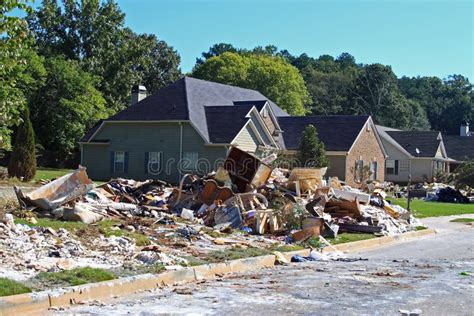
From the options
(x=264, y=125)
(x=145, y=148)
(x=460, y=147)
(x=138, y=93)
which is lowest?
(x=145, y=148)

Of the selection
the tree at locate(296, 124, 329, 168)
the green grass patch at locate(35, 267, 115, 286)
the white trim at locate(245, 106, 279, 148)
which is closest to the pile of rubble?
the green grass patch at locate(35, 267, 115, 286)

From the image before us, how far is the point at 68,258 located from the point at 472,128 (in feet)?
382

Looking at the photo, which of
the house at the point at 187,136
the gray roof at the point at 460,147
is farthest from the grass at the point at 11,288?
the gray roof at the point at 460,147

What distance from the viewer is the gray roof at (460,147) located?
73.8m

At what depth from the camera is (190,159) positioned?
129 ft

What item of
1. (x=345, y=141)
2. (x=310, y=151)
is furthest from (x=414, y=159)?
(x=310, y=151)

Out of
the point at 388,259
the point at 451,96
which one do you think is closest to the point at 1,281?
the point at 388,259

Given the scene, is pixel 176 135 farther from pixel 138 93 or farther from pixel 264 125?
pixel 138 93

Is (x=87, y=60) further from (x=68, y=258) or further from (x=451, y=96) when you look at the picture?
(x=451, y=96)

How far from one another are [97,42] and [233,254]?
2075 inches

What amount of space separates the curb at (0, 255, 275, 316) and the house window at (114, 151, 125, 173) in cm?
3009

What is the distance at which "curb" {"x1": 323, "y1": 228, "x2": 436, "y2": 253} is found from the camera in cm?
1649

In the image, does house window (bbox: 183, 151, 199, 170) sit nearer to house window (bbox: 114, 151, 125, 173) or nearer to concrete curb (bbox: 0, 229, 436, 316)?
house window (bbox: 114, 151, 125, 173)

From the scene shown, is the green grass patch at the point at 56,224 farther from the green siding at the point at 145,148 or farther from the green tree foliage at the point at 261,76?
the green tree foliage at the point at 261,76
